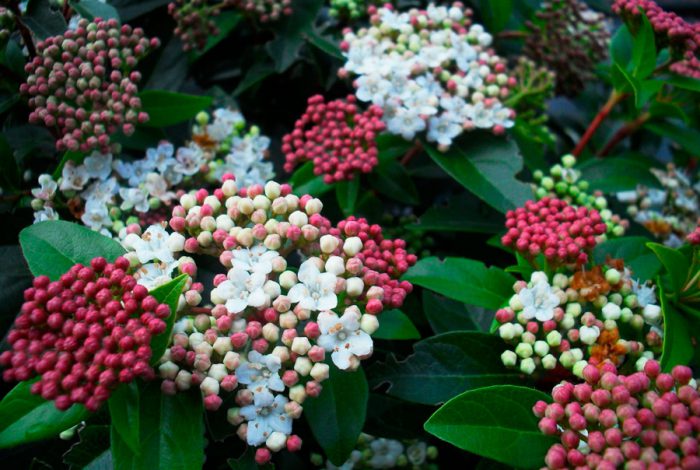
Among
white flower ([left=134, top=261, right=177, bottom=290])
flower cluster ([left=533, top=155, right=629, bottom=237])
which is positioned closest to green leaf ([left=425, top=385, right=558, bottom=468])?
white flower ([left=134, top=261, right=177, bottom=290])

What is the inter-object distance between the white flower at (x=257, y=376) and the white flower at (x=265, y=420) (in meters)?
0.02

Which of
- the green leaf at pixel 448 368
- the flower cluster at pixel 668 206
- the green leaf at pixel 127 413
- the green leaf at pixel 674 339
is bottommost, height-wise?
the flower cluster at pixel 668 206

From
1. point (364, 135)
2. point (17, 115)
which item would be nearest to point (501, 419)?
point (364, 135)

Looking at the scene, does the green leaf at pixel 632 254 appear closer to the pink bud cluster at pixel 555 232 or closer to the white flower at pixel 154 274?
the pink bud cluster at pixel 555 232

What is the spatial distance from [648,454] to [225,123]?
59.8 inches

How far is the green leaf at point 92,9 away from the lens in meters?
1.84

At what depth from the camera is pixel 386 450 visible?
1820mm

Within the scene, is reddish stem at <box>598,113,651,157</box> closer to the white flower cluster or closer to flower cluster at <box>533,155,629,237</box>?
flower cluster at <box>533,155,629,237</box>

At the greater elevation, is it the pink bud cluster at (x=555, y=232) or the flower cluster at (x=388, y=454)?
the pink bud cluster at (x=555, y=232)

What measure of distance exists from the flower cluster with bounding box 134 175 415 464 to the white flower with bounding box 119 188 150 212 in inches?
14.4

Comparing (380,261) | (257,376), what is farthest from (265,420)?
(380,261)

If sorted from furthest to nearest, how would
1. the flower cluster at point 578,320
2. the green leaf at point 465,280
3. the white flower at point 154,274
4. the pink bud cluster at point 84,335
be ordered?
the green leaf at point 465,280, the flower cluster at point 578,320, the white flower at point 154,274, the pink bud cluster at point 84,335

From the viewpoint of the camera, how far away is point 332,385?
1447 mm

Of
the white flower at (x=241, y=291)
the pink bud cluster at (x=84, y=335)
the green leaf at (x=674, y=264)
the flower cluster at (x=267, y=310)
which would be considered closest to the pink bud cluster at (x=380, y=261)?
the flower cluster at (x=267, y=310)
